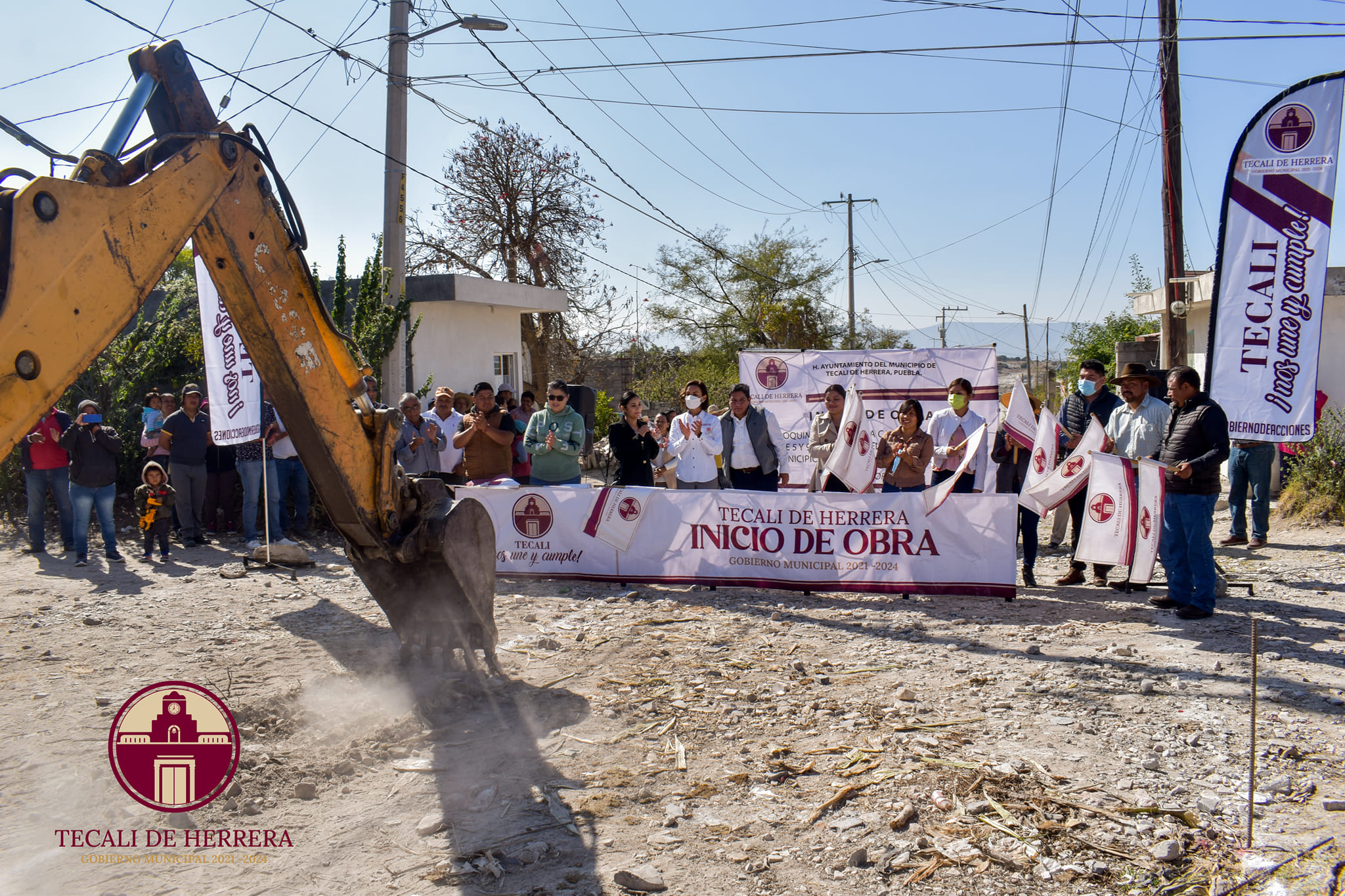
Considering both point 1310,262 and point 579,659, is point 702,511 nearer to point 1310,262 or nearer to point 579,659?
point 579,659

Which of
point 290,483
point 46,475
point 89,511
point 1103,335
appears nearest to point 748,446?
point 290,483

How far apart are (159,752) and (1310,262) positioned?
889 centimetres

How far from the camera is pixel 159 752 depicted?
13.2 ft

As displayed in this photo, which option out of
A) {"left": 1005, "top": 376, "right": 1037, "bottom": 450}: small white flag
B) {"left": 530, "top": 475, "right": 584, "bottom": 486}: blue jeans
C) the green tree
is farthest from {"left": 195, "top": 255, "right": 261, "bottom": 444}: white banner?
the green tree

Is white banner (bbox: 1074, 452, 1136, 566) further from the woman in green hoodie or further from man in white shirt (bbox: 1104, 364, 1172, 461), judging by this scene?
the woman in green hoodie

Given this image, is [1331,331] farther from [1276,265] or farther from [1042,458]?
[1042,458]

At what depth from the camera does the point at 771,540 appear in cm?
859

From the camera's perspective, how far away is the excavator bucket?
555 centimetres

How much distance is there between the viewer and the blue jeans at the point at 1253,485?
10078mm

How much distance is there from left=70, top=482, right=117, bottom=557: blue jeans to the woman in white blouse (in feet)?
21.3

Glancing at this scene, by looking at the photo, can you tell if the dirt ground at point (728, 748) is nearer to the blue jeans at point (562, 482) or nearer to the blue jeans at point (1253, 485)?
the blue jeans at point (562, 482)

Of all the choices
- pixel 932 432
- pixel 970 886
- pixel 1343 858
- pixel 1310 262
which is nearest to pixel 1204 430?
pixel 1310 262

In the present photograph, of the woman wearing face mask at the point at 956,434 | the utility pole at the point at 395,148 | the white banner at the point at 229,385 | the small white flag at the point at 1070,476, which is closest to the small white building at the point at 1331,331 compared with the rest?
the woman wearing face mask at the point at 956,434

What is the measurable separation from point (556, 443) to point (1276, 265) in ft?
22.1
